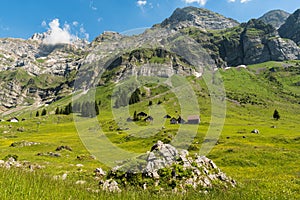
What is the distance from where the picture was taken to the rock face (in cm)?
1830

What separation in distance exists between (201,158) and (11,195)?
18219mm

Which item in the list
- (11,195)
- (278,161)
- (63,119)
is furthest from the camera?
(63,119)

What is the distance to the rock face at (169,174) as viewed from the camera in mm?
18295

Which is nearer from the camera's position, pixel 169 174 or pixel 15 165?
pixel 169 174

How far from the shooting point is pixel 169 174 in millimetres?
18828

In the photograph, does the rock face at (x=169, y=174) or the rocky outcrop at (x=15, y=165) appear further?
the rock face at (x=169, y=174)

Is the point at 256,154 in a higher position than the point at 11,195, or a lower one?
lower

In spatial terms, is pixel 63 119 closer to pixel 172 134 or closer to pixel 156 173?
pixel 172 134

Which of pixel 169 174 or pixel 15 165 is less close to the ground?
pixel 169 174

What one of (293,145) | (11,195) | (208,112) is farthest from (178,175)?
(208,112)

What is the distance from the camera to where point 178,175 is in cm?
1886

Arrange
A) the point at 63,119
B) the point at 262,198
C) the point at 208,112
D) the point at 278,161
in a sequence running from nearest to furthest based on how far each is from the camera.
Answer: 1. the point at 262,198
2. the point at 278,161
3. the point at 208,112
4. the point at 63,119

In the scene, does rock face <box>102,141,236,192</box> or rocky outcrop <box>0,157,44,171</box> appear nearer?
rocky outcrop <box>0,157,44,171</box>

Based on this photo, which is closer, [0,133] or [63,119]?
[0,133]
